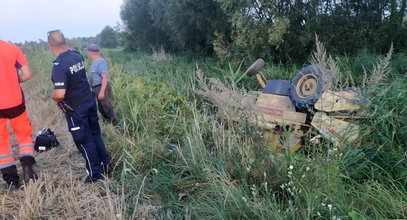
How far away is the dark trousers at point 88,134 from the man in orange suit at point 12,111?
58 cm

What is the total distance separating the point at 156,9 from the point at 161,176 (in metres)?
15.6

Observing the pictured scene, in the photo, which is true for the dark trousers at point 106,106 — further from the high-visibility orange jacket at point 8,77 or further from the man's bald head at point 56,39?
the man's bald head at point 56,39

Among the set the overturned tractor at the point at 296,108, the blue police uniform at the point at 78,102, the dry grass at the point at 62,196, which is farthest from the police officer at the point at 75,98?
the overturned tractor at the point at 296,108

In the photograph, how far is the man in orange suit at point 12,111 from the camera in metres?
3.33

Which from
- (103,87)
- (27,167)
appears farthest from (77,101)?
(103,87)

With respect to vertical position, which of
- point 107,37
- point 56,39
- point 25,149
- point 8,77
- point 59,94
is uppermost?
point 107,37

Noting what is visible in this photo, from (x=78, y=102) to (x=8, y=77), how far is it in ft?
2.60

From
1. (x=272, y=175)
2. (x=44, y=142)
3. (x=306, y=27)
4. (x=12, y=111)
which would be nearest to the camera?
(x=272, y=175)

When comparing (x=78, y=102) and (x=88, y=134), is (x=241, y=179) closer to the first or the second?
(x=88, y=134)

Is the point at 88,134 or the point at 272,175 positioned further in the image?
the point at 88,134

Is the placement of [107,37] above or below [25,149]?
above

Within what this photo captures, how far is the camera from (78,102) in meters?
3.38

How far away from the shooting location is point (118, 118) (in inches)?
219

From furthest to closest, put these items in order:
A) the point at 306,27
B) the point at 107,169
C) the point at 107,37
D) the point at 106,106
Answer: the point at 107,37 → the point at 306,27 → the point at 106,106 → the point at 107,169
